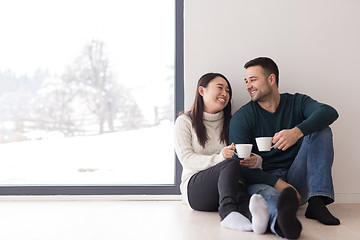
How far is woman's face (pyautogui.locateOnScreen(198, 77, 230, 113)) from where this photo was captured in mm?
1978

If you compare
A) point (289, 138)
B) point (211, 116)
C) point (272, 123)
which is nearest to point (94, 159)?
point (211, 116)

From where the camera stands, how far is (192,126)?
1994 millimetres

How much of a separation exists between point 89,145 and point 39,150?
0.38 metres

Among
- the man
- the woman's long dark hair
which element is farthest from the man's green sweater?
the woman's long dark hair

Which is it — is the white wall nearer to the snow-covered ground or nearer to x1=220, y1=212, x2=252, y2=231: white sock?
the snow-covered ground

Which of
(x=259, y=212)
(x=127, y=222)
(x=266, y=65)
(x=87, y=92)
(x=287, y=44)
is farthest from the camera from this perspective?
(x=87, y=92)

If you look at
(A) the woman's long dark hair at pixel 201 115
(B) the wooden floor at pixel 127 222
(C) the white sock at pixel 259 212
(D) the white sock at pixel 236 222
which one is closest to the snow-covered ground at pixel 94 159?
(B) the wooden floor at pixel 127 222

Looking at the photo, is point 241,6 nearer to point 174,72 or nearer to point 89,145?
point 174,72

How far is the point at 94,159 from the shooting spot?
2477mm

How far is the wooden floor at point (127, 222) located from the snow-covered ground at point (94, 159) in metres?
0.30

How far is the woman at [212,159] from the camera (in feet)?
5.05

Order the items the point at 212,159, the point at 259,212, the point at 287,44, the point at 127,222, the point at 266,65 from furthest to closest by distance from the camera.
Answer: the point at 287,44 < the point at 266,65 < the point at 212,159 < the point at 127,222 < the point at 259,212

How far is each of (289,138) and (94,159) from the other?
1.45 metres

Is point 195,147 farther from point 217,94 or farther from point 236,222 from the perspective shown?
point 236,222
